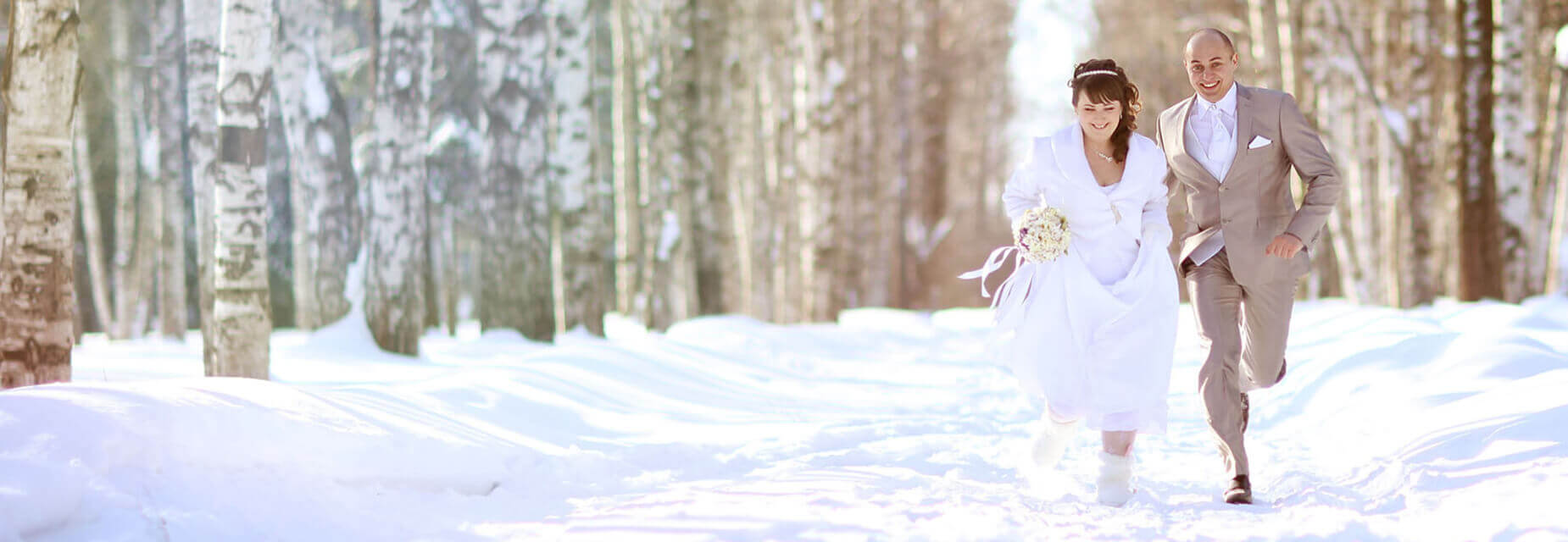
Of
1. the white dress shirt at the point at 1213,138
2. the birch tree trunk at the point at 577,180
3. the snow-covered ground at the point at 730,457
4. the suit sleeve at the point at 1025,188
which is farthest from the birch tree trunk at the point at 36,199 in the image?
the birch tree trunk at the point at 577,180

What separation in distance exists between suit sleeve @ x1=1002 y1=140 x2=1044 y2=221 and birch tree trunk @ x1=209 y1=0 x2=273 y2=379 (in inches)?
173

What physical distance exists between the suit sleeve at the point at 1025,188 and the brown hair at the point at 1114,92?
11.3 inches

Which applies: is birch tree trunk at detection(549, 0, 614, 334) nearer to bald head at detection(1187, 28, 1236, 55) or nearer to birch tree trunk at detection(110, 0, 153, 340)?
bald head at detection(1187, 28, 1236, 55)

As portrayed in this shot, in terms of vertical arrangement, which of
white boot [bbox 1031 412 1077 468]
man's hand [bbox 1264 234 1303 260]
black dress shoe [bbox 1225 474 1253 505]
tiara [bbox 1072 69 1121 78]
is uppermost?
tiara [bbox 1072 69 1121 78]

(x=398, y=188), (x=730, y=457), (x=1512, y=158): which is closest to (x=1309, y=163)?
(x=730, y=457)

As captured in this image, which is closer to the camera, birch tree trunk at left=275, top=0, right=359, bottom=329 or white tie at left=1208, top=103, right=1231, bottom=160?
white tie at left=1208, top=103, right=1231, bottom=160

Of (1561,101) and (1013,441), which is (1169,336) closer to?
(1013,441)

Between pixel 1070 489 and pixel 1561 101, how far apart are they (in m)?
13.5

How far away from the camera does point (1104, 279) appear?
5.70 meters

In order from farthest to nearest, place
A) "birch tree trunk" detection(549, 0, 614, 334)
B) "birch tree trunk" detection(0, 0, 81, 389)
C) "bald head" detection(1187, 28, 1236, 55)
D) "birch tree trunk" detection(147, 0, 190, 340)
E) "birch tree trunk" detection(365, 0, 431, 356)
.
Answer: "birch tree trunk" detection(147, 0, 190, 340) < "birch tree trunk" detection(549, 0, 614, 334) < "birch tree trunk" detection(365, 0, 431, 356) < "birch tree trunk" detection(0, 0, 81, 389) < "bald head" detection(1187, 28, 1236, 55)

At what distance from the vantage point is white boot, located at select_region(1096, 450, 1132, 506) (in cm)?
531

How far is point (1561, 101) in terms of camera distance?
16.2m

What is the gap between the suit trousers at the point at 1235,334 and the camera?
5547mm

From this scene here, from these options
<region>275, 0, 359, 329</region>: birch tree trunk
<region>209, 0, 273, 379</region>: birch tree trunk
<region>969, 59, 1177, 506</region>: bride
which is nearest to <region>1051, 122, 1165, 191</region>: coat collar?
<region>969, 59, 1177, 506</region>: bride
